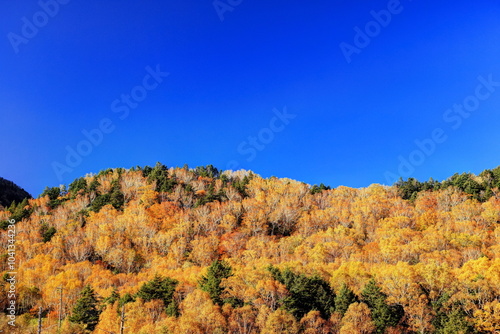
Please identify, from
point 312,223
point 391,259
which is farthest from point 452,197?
point 391,259

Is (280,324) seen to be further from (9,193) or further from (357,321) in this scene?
(9,193)

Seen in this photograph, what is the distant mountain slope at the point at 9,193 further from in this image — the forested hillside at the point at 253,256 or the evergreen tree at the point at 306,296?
the evergreen tree at the point at 306,296

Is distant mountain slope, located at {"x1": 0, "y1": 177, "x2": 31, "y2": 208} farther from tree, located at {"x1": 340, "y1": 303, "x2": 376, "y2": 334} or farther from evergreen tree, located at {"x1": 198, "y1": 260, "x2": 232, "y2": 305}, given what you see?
tree, located at {"x1": 340, "y1": 303, "x2": 376, "y2": 334}

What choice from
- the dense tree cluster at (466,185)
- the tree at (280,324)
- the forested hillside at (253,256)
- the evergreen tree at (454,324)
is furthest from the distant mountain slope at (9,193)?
the evergreen tree at (454,324)

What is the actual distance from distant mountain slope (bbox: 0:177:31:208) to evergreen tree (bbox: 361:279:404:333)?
131m

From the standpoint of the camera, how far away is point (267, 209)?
325 feet

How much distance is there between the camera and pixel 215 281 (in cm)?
4812

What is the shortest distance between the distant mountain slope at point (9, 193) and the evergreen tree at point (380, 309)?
131 m

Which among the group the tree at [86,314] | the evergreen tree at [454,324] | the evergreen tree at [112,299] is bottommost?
the evergreen tree at [454,324]

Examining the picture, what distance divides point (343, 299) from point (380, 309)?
4.21 meters

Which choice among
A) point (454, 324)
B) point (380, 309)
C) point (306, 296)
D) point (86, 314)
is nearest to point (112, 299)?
point (86, 314)

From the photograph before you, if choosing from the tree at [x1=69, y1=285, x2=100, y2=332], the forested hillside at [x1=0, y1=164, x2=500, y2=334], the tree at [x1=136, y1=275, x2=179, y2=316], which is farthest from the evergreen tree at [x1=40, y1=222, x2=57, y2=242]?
the tree at [x1=136, y1=275, x2=179, y2=316]

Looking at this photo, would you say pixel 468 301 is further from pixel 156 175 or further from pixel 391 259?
pixel 156 175

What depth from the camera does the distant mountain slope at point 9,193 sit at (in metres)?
133
